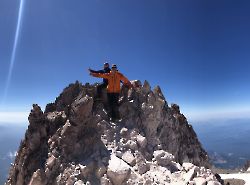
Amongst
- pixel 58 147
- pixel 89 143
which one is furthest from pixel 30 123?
pixel 89 143

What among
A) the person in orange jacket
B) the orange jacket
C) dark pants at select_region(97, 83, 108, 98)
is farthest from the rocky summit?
the orange jacket

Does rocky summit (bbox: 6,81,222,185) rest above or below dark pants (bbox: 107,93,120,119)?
below

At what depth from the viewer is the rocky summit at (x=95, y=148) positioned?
45.0 feet

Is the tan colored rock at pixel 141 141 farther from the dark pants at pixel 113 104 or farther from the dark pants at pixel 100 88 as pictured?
the dark pants at pixel 100 88

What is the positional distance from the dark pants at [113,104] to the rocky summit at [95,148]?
331mm

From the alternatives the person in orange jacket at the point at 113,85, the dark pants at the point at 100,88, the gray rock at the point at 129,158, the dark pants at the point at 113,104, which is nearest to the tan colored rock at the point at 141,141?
the gray rock at the point at 129,158

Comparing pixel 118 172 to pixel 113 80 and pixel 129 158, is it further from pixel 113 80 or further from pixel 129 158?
pixel 113 80

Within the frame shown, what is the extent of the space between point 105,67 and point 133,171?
703 cm

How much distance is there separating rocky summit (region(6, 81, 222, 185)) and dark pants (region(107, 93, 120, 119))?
331 mm

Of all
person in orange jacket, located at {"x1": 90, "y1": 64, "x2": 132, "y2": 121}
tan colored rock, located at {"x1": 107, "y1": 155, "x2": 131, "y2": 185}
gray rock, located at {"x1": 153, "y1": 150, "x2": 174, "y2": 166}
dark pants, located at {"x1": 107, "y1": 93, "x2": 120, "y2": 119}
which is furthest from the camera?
person in orange jacket, located at {"x1": 90, "y1": 64, "x2": 132, "y2": 121}

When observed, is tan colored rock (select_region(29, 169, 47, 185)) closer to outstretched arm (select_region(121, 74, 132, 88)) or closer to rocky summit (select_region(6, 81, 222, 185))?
rocky summit (select_region(6, 81, 222, 185))

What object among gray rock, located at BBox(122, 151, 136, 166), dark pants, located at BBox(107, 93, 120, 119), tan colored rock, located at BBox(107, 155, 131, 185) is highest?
dark pants, located at BBox(107, 93, 120, 119)

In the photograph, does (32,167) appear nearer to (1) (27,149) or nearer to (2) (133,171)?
(1) (27,149)

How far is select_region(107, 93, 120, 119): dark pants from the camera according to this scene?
1758 centimetres
